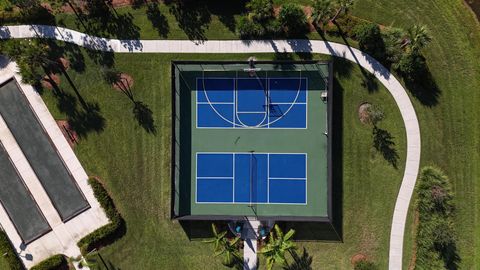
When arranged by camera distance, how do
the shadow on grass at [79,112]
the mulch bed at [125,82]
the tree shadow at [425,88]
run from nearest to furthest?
the tree shadow at [425,88] < the mulch bed at [125,82] < the shadow on grass at [79,112]

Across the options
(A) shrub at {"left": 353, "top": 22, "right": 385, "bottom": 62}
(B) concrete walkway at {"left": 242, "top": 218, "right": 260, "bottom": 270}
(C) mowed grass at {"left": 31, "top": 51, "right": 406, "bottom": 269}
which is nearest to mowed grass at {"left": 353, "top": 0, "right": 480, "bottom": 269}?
(C) mowed grass at {"left": 31, "top": 51, "right": 406, "bottom": 269}

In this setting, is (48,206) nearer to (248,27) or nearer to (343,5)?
(248,27)

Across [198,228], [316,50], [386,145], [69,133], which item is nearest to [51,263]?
[69,133]

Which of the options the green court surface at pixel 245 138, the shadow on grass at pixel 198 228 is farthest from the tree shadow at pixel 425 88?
the shadow on grass at pixel 198 228

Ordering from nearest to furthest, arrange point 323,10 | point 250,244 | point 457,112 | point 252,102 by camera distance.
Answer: point 323,10 < point 457,112 < point 252,102 < point 250,244

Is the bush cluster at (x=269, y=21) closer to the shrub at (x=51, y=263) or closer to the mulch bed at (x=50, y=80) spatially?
the mulch bed at (x=50, y=80)

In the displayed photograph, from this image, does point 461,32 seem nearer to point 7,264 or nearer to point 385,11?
point 385,11

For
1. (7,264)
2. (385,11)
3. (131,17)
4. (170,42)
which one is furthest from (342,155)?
(7,264)
